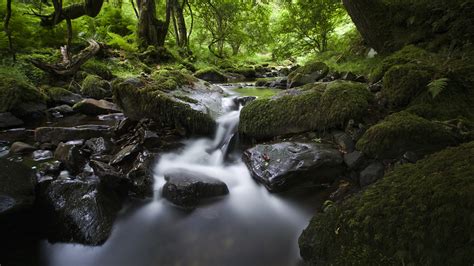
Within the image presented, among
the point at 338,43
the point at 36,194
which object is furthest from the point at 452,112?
the point at 338,43

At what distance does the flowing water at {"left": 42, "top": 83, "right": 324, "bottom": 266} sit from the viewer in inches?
110

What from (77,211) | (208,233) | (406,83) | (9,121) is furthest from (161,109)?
(406,83)

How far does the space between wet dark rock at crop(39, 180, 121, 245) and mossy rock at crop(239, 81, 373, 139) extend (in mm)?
2225

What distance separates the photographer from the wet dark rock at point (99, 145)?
4387 mm

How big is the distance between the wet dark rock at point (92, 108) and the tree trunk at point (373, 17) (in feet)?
18.0

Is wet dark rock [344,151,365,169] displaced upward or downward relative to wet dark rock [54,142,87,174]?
upward

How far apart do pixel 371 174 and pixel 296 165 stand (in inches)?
31.2

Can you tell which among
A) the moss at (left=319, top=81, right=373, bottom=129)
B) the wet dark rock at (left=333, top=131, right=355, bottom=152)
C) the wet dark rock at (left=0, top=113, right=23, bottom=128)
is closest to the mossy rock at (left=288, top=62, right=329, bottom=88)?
the moss at (left=319, top=81, right=373, bottom=129)

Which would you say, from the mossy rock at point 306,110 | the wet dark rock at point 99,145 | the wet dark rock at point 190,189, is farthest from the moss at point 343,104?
the wet dark rock at point 99,145

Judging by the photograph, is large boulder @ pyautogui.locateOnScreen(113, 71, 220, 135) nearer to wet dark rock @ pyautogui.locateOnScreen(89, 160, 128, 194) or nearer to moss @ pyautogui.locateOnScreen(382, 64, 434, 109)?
wet dark rock @ pyautogui.locateOnScreen(89, 160, 128, 194)

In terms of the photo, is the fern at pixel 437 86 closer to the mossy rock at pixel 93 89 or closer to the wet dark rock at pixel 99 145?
the wet dark rock at pixel 99 145

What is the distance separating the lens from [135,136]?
4.75m

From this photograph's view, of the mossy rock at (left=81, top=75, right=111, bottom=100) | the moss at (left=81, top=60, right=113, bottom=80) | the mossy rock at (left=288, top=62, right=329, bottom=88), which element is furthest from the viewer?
the moss at (left=81, top=60, right=113, bottom=80)

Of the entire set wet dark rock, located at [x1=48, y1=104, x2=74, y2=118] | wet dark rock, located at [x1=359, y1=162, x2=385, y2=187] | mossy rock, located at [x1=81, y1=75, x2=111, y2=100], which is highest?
wet dark rock, located at [x1=359, y1=162, x2=385, y2=187]
